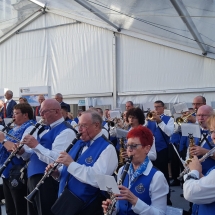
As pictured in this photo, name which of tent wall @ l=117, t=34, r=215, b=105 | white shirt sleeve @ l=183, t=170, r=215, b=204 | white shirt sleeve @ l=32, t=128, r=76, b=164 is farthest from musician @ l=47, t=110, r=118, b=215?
tent wall @ l=117, t=34, r=215, b=105

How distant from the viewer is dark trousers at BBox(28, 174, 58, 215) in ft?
12.5

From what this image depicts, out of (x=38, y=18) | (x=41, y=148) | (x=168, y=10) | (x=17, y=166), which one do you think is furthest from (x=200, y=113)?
(x=38, y=18)

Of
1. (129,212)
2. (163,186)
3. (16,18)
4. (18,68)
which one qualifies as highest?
(16,18)

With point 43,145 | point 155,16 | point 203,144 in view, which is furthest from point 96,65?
point 203,144

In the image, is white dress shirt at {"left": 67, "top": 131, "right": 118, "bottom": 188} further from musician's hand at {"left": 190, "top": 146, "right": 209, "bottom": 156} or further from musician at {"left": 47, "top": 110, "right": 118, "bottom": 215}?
musician's hand at {"left": 190, "top": 146, "right": 209, "bottom": 156}

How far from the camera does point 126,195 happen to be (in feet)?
8.54

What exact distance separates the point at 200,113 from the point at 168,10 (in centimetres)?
454

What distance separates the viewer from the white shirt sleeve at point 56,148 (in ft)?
11.9

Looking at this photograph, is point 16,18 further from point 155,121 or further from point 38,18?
point 155,121

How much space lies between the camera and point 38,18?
51.2ft

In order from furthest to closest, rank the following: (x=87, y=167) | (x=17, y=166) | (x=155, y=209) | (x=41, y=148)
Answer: (x=17, y=166), (x=41, y=148), (x=87, y=167), (x=155, y=209)

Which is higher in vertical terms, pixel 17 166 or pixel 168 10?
pixel 168 10

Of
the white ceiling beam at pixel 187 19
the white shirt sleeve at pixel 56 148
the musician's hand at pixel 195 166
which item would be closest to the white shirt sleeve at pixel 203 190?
the musician's hand at pixel 195 166

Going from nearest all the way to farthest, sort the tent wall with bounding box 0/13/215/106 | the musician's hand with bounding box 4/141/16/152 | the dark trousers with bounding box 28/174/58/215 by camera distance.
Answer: the dark trousers with bounding box 28/174/58/215
the musician's hand with bounding box 4/141/16/152
the tent wall with bounding box 0/13/215/106
